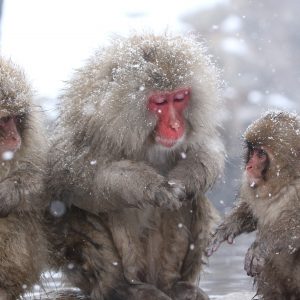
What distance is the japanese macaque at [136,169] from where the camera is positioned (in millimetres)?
4605

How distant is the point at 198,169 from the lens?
4.77m

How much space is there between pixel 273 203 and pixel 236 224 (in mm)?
428

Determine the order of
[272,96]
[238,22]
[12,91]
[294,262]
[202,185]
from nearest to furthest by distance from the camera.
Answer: [294,262]
[12,91]
[202,185]
[272,96]
[238,22]

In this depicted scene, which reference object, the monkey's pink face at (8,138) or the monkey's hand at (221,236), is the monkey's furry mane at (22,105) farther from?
the monkey's hand at (221,236)

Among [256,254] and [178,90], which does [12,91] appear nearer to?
[178,90]

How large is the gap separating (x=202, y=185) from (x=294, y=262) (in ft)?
2.81

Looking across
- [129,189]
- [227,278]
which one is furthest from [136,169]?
[227,278]

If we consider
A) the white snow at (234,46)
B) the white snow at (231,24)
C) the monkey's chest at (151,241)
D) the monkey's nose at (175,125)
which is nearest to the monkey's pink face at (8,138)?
the monkey's chest at (151,241)

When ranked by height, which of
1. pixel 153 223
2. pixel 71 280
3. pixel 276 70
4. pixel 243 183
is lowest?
pixel 276 70


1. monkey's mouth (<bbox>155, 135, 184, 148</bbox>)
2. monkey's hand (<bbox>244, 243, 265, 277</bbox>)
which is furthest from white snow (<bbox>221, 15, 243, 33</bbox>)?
monkey's hand (<bbox>244, 243, 265, 277</bbox>)

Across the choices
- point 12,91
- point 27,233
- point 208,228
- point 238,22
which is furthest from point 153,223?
point 238,22

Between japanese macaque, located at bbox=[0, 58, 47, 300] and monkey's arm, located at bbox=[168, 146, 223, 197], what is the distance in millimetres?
850

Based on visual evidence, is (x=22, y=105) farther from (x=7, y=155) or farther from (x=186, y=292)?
(x=186, y=292)

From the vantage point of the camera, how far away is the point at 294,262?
13.6 ft
